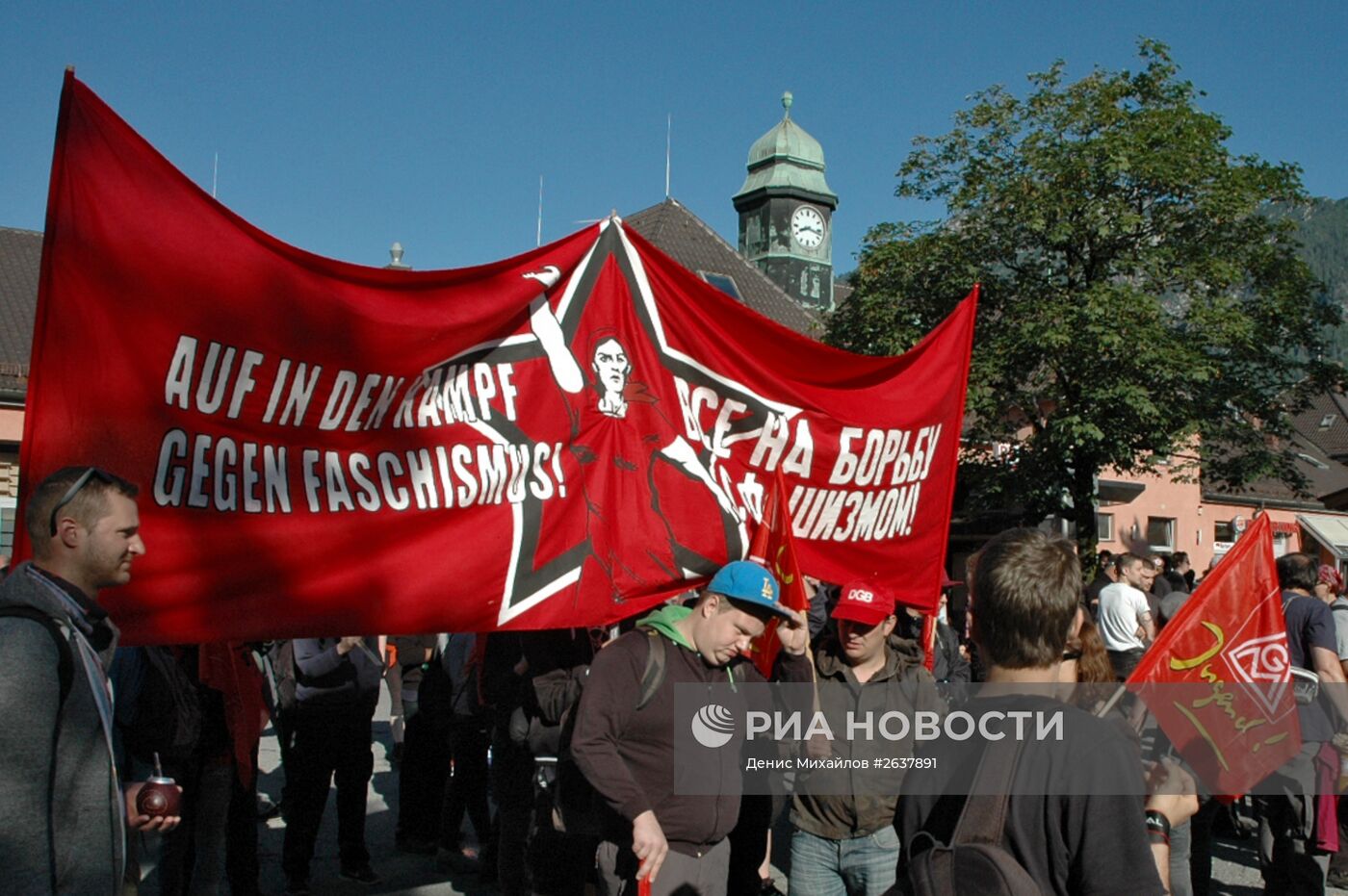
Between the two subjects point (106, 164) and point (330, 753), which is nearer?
point (106, 164)

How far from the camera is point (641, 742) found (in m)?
3.83

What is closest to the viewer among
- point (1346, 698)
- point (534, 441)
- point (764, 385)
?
point (534, 441)

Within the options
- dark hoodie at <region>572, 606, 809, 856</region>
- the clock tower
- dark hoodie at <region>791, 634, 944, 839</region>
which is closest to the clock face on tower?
→ the clock tower

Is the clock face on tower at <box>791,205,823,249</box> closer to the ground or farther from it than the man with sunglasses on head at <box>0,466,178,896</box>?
farther from it

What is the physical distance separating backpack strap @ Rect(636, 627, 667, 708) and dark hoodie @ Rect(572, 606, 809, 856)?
0.01m

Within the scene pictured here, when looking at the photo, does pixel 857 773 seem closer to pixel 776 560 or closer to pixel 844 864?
pixel 844 864

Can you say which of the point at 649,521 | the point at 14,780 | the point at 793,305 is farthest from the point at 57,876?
the point at 793,305

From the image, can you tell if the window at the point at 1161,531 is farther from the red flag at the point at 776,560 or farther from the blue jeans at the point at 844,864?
the blue jeans at the point at 844,864

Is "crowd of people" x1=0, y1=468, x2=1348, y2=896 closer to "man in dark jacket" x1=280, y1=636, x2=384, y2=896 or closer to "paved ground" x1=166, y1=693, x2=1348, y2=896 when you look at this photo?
"man in dark jacket" x1=280, y1=636, x2=384, y2=896

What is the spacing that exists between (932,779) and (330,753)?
4.71m

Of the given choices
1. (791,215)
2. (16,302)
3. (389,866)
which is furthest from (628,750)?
(791,215)

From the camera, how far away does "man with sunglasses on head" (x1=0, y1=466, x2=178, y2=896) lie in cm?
249

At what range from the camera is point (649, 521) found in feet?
15.8

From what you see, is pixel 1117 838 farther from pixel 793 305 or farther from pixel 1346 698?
pixel 793 305
